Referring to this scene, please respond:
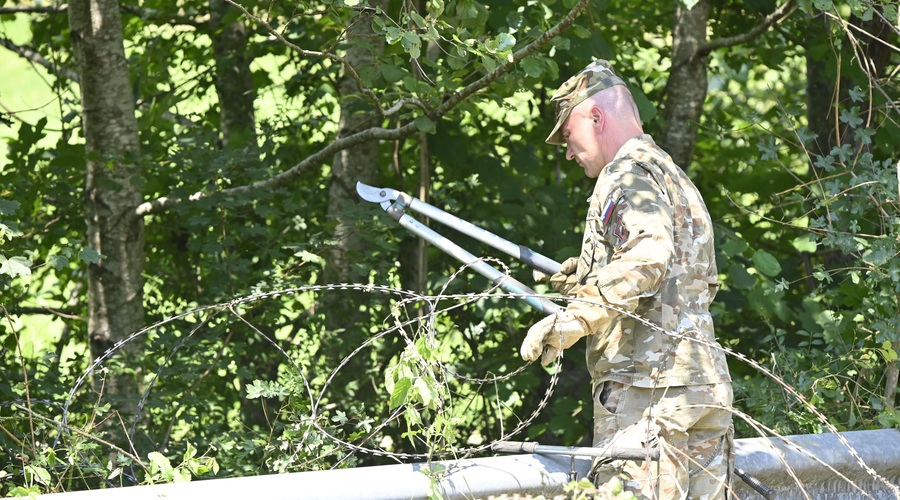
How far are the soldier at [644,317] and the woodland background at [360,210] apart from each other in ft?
2.04

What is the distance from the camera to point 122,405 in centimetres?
429

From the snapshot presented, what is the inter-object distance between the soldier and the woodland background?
24.5 inches

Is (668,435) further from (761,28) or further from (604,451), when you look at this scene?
(761,28)

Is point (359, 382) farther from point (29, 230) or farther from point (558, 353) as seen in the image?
point (558, 353)

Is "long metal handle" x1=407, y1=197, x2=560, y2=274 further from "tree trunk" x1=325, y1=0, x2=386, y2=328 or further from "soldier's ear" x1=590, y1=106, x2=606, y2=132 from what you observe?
"tree trunk" x1=325, y1=0, x2=386, y2=328

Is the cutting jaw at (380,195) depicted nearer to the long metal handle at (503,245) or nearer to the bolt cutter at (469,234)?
the bolt cutter at (469,234)

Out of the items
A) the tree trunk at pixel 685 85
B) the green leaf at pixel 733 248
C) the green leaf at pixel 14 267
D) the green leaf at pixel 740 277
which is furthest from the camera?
the tree trunk at pixel 685 85

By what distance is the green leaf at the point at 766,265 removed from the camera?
4148 mm

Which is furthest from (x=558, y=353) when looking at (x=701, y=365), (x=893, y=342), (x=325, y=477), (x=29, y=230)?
(x=29, y=230)

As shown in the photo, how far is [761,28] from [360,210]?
83.1 inches

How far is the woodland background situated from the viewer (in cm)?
376

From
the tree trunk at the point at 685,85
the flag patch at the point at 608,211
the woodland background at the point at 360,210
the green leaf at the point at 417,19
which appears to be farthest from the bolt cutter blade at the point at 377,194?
the tree trunk at the point at 685,85

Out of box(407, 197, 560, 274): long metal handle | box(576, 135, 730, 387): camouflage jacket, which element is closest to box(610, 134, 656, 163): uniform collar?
box(576, 135, 730, 387): camouflage jacket

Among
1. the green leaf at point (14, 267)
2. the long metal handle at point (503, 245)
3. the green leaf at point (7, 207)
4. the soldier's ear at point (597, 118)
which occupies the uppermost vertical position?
the soldier's ear at point (597, 118)
